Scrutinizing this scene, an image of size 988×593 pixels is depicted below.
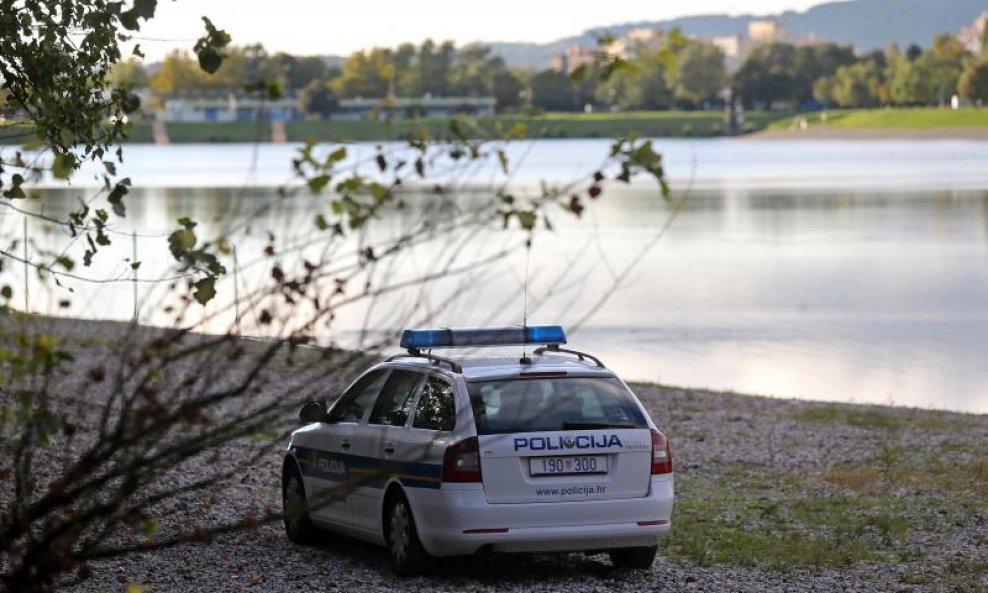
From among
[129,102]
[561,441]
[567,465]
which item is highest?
[129,102]

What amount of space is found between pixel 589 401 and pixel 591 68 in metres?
5.45

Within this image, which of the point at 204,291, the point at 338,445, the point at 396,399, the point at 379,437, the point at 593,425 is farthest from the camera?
the point at 338,445

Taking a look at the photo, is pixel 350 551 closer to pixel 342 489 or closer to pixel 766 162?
pixel 342 489

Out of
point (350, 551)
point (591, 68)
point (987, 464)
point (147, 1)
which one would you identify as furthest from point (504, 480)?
point (987, 464)

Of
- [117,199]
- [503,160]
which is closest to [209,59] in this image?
[503,160]

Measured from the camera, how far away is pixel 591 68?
5.00 m

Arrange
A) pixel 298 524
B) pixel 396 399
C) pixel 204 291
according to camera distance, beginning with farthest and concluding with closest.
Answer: pixel 298 524 < pixel 396 399 < pixel 204 291

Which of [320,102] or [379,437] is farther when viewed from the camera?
[320,102]

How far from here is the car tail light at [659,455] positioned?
1027cm

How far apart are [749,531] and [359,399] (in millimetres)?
3201

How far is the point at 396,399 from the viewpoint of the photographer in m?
11.0

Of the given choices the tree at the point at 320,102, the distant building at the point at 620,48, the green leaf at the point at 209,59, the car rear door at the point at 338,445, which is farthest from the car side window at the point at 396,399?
the tree at the point at 320,102

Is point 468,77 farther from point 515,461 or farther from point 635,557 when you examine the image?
point 635,557

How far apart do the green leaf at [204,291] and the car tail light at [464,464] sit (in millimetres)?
4074
